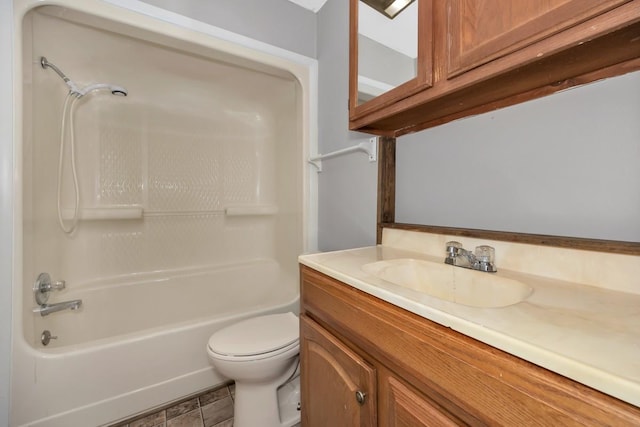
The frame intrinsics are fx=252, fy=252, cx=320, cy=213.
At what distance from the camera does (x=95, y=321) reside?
147 cm

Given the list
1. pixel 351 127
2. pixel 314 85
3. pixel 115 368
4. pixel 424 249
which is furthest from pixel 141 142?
pixel 424 249

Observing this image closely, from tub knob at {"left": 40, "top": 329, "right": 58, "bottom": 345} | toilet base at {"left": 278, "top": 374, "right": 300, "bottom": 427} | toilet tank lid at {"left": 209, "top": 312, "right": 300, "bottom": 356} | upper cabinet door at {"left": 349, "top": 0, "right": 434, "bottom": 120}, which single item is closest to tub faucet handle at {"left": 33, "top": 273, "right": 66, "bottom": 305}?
tub knob at {"left": 40, "top": 329, "right": 58, "bottom": 345}

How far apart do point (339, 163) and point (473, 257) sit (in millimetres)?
857

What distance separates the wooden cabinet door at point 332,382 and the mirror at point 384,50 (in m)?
0.83

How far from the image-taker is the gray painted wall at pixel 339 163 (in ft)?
4.09

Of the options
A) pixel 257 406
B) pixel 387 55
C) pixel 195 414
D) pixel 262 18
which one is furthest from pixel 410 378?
pixel 262 18

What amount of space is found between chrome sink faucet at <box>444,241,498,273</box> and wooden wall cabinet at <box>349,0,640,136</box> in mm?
450

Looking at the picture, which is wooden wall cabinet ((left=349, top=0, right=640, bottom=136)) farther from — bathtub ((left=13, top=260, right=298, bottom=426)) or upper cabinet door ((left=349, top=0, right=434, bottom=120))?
bathtub ((left=13, top=260, right=298, bottom=426))

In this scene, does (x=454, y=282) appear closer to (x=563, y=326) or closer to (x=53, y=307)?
(x=563, y=326)

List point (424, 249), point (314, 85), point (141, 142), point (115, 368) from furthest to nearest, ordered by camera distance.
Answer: point (141, 142) → point (314, 85) → point (115, 368) → point (424, 249)

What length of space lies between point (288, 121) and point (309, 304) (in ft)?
4.60

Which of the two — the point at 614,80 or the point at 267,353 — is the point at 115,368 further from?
the point at 614,80

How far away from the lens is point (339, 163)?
4.64 feet

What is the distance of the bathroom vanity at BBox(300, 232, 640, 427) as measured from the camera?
0.97ft
